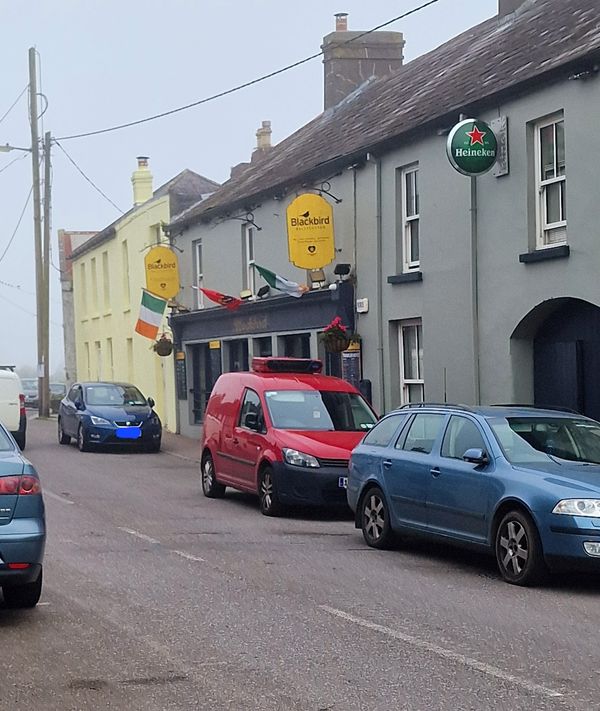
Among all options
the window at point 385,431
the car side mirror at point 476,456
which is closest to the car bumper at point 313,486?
the window at point 385,431

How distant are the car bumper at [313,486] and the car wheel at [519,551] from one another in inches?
190

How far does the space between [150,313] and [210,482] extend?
14179mm

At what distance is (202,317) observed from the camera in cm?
3127

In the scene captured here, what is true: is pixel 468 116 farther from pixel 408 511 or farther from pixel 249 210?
pixel 249 210

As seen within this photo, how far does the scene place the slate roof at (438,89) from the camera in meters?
17.6

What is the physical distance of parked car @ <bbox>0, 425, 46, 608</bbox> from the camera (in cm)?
844

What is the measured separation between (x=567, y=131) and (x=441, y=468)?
256 inches

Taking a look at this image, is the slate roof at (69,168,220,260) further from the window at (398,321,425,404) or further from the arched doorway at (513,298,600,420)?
the arched doorway at (513,298,600,420)

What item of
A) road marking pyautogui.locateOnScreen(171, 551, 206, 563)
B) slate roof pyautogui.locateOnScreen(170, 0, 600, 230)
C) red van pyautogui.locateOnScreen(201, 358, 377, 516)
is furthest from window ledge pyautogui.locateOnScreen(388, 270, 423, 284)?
road marking pyautogui.locateOnScreen(171, 551, 206, 563)

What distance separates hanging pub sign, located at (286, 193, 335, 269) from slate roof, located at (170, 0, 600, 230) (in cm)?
101

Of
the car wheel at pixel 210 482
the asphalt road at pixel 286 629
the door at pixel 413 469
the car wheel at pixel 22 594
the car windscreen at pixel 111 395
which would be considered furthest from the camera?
the car windscreen at pixel 111 395

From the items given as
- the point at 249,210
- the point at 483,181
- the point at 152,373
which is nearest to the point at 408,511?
the point at 483,181

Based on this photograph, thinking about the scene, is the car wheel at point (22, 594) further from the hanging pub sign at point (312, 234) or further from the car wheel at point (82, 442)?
the car wheel at point (82, 442)

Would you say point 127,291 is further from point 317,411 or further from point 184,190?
point 317,411
